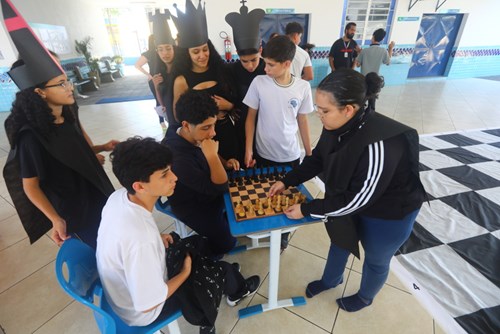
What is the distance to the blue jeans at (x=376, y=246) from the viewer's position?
116 centimetres

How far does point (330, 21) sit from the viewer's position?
21.3 feet

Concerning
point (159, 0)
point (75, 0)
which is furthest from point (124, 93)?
point (159, 0)

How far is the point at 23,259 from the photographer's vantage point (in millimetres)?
1992

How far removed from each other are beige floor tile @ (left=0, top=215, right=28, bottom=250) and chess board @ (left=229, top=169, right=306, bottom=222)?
2.14 m

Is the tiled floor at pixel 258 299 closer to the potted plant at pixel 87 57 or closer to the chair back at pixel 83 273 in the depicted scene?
the chair back at pixel 83 273

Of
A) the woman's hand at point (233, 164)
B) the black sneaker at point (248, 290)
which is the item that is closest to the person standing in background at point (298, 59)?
the woman's hand at point (233, 164)

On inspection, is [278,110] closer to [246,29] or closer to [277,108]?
[277,108]

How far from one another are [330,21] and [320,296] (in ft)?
22.9

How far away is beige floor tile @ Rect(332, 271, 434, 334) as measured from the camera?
142 cm

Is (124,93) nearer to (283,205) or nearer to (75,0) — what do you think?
(75,0)

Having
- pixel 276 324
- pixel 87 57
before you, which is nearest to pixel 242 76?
pixel 276 324

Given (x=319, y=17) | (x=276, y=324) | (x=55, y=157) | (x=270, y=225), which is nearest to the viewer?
(x=270, y=225)

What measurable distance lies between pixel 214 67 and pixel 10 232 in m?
2.43

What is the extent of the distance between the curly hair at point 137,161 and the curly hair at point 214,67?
101 cm
